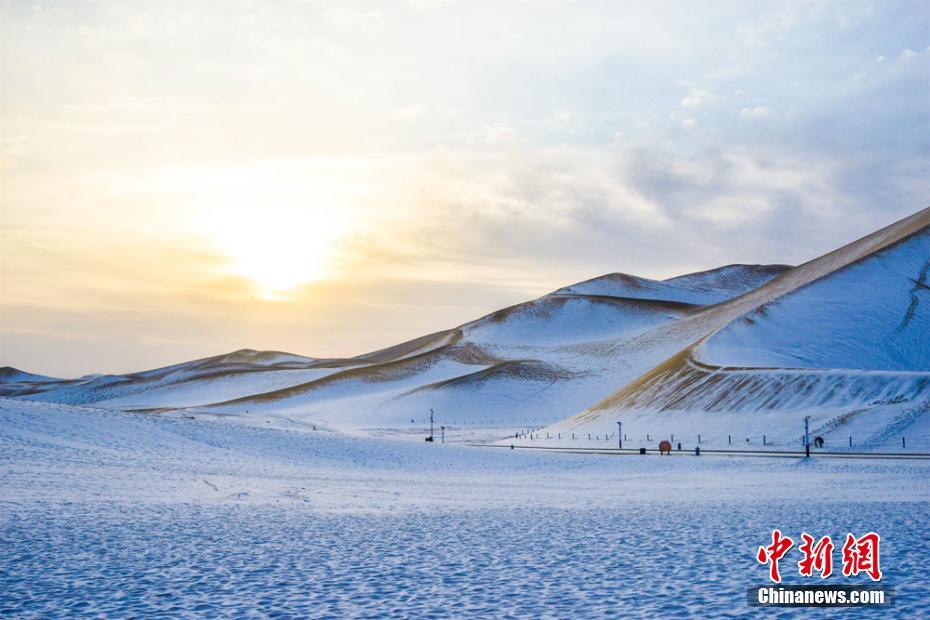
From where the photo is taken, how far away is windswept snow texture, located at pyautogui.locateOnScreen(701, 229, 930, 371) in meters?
93.8

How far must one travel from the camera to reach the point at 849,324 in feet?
334

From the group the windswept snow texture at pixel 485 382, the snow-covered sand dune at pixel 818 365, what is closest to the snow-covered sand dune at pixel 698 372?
the snow-covered sand dune at pixel 818 365

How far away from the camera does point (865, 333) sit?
10012cm

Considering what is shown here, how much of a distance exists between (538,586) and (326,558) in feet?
14.8

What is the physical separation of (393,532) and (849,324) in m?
92.0

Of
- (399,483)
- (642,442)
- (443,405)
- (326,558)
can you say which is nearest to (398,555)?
(326,558)

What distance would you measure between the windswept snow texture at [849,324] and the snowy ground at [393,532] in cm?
5239

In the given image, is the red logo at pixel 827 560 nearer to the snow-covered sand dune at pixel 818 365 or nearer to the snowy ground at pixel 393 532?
the snowy ground at pixel 393 532

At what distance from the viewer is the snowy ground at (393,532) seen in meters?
13.5

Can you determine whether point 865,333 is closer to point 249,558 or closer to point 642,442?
point 642,442

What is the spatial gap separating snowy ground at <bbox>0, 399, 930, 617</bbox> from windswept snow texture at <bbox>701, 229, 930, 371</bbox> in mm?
52391

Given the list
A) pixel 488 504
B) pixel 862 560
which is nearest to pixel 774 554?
pixel 862 560

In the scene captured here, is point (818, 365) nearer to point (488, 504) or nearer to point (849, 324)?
point (849, 324)

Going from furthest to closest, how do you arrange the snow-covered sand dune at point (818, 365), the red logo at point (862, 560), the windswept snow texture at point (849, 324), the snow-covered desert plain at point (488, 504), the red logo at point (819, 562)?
the windswept snow texture at point (849, 324) < the snow-covered sand dune at point (818, 365) < the red logo at point (819, 562) < the red logo at point (862, 560) < the snow-covered desert plain at point (488, 504)
